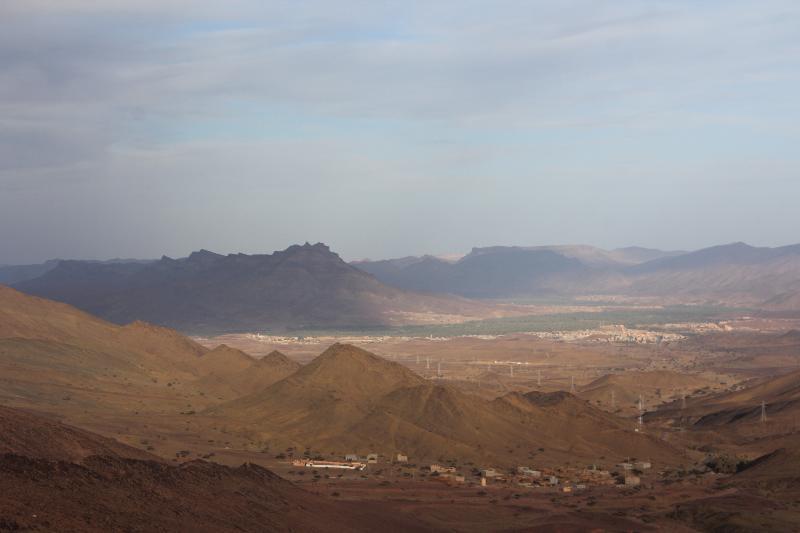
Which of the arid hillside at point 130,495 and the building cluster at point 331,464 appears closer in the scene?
the arid hillside at point 130,495

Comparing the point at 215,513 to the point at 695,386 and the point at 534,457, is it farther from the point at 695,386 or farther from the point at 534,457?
the point at 695,386

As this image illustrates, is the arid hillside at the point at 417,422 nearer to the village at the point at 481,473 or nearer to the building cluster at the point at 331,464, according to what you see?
the village at the point at 481,473

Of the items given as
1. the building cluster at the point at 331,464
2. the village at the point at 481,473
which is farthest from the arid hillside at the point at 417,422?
the building cluster at the point at 331,464

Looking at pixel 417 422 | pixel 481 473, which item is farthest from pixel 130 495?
pixel 417 422

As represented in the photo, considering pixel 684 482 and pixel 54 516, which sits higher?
pixel 54 516

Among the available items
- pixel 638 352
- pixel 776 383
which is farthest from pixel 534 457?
pixel 638 352

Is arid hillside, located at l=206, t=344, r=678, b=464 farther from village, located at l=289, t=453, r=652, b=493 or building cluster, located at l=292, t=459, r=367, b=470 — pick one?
building cluster, located at l=292, t=459, r=367, b=470

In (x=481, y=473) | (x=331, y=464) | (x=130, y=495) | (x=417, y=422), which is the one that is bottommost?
(x=481, y=473)

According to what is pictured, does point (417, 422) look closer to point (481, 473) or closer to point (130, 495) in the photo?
point (481, 473)

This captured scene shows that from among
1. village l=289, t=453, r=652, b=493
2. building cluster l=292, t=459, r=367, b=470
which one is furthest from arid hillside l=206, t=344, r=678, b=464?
building cluster l=292, t=459, r=367, b=470

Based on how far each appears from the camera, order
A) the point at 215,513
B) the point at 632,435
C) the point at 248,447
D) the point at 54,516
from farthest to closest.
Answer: the point at 632,435, the point at 248,447, the point at 215,513, the point at 54,516

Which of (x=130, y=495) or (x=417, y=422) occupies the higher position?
(x=130, y=495)
